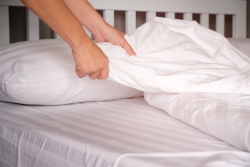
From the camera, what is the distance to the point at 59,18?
849mm

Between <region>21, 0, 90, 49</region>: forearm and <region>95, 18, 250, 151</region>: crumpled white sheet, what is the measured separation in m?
0.12

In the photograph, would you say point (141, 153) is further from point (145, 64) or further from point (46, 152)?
point (145, 64)

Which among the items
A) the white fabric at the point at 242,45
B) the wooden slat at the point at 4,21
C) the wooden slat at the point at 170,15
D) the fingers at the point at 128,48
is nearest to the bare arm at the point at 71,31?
the fingers at the point at 128,48

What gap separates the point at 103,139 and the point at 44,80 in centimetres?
40

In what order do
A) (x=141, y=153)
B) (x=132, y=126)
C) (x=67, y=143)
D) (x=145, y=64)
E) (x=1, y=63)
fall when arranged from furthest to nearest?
(x=1, y=63)
(x=145, y=64)
(x=132, y=126)
(x=67, y=143)
(x=141, y=153)

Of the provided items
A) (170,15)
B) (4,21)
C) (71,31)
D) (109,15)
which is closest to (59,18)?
(71,31)

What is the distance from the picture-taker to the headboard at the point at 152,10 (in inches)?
55.5

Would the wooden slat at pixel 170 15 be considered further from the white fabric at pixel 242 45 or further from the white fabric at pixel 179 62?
the white fabric at pixel 179 62

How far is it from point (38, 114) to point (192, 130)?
1.46 ft

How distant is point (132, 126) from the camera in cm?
80

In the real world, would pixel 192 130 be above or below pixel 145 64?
below

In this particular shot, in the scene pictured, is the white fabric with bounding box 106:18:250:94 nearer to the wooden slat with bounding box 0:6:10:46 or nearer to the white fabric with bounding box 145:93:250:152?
the white fabric with bounding box 145:93:250:152

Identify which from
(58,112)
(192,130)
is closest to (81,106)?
(58,112)

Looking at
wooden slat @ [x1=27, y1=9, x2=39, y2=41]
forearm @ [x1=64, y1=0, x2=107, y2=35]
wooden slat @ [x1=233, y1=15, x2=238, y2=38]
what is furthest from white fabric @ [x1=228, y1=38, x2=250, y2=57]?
wooden slat @ [x1=27, y1=9, x2=39, y2=41]
